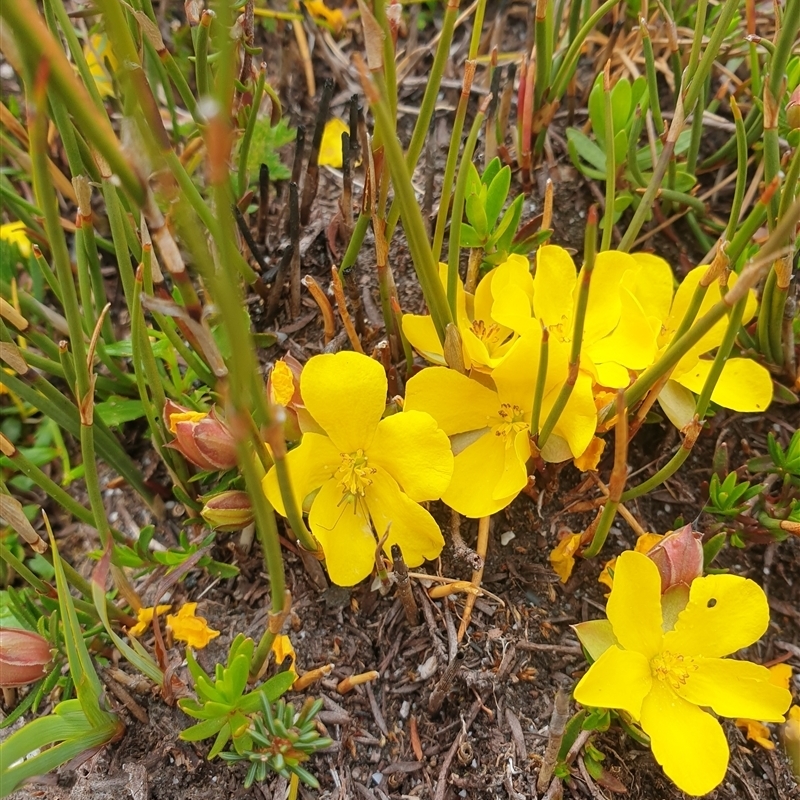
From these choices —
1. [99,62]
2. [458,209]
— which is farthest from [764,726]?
[99,62]

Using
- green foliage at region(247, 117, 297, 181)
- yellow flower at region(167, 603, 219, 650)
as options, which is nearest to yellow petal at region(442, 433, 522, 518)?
yellow flower at region(167, 603, 219, 650)

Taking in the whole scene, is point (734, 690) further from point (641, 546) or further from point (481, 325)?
point (481, 325)

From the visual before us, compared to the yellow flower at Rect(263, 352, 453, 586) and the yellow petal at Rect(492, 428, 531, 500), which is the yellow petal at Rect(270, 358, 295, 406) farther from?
the yellow petal at Rect(492, 428, 531, 500)

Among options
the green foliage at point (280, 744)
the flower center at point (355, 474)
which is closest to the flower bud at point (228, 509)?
the flower center at point (355, 474)

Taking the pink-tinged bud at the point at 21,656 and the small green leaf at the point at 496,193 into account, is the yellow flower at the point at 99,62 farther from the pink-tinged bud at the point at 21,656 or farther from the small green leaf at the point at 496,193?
the pink-tinged bud at the point at 21,656

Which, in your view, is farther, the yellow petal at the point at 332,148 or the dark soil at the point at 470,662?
the yellow petal at the point at 332,148

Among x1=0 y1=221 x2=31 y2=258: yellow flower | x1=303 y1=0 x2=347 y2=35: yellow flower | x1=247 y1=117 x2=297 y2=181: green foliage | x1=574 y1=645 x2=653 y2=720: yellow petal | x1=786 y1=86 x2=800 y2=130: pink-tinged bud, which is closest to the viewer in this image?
x1=574 y1=645 x2=653 y2=720: yellow petal
